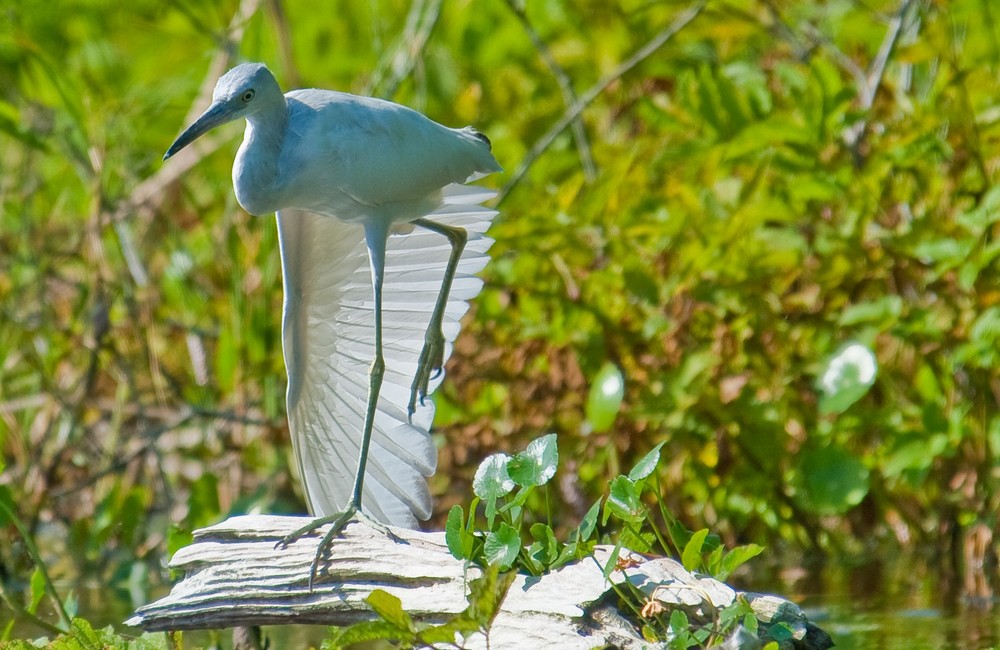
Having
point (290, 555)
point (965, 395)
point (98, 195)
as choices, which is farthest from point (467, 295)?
point (98, 195)

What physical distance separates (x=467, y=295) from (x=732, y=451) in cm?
108

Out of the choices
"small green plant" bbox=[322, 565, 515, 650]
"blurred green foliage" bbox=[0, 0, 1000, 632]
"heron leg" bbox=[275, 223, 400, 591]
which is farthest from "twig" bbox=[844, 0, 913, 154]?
"small green plant" bbox=[322, 565, 515, 650]

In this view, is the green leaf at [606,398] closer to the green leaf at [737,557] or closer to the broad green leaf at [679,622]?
the green leaf at [737,557]

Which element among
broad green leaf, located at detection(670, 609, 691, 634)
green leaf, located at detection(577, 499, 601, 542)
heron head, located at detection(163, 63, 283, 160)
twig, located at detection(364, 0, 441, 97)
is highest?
twig, located at detection(364, 0, 441, 97)

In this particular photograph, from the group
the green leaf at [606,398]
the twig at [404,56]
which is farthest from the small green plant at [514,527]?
the twig at [404,56]

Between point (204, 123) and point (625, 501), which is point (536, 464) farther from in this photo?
point (204, 123)

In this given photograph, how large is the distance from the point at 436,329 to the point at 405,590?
98cm

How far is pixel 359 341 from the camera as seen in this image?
3639mm

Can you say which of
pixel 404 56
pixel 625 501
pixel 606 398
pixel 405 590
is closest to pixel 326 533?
pixel 405 590

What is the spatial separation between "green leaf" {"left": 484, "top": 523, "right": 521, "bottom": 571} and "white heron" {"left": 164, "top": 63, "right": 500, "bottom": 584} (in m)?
0.45

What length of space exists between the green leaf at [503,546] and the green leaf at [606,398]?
1457 mm

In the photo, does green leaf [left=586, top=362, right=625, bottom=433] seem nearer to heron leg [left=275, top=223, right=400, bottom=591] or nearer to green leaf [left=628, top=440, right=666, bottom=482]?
heron leg [left=275, top=223, right=400, bottom=591]

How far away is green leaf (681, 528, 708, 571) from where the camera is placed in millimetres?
2447

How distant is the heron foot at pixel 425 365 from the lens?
3.44 m
